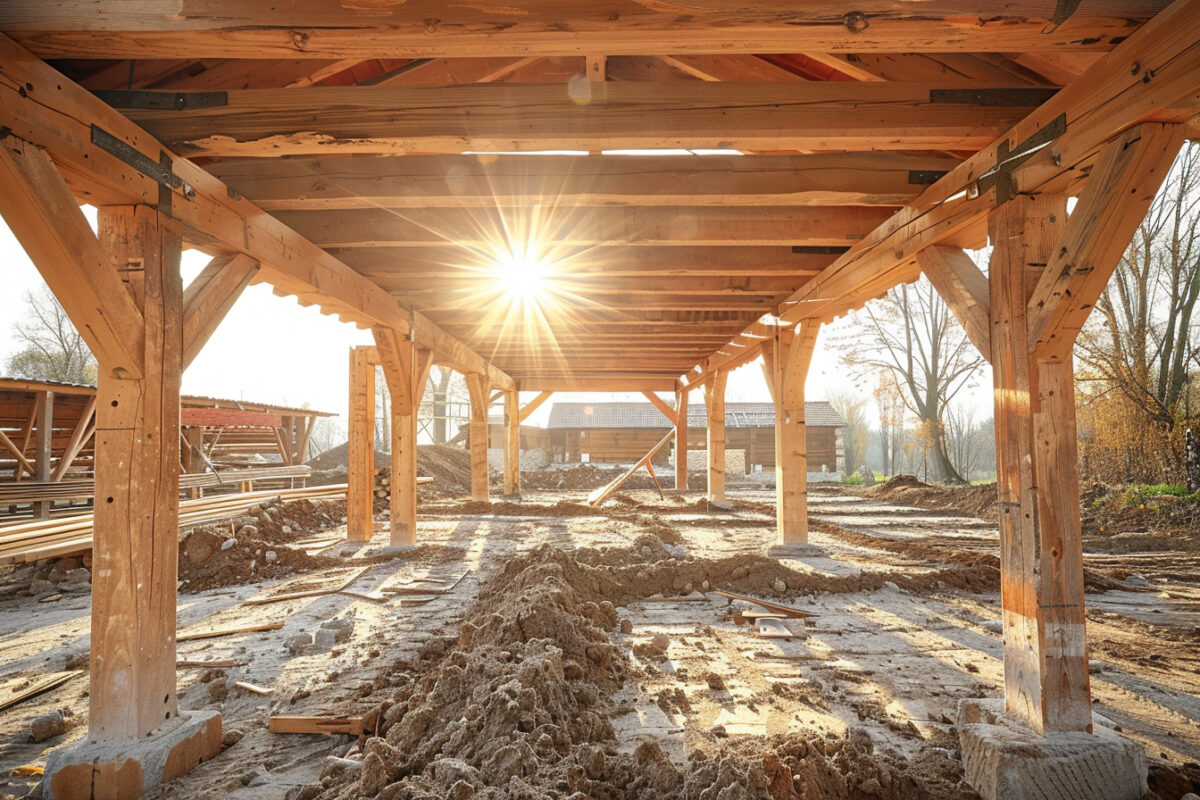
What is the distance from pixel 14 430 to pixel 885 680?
1468cm

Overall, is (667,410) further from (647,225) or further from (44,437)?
(44,437)

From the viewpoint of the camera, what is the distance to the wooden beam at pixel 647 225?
14.3 feet

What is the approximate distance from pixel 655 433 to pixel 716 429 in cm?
1815

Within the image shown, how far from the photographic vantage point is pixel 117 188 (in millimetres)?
2574

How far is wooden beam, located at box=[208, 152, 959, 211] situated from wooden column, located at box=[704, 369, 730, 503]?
30.3 feet

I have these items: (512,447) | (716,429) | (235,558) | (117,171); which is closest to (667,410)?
(716,429)

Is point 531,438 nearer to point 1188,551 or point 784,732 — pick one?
point 1188,551

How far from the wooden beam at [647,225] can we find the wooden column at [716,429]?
834 centimetres

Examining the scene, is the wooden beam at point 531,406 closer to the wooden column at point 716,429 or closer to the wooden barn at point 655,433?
the wooden column at point 716,429

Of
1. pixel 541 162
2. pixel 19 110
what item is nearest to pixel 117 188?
pixel 19 110

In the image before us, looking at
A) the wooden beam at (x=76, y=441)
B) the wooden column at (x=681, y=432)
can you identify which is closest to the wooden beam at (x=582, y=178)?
the wooden beam at (x=76, y=441)

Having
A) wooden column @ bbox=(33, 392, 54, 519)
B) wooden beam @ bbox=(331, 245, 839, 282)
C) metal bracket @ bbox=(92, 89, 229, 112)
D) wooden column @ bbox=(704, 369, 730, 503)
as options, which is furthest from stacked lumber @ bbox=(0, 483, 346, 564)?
wooden column @ bbox=(704, 369, 730, 503)

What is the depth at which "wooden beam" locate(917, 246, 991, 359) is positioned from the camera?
2.94 metres

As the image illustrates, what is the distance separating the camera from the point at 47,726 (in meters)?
2.93
